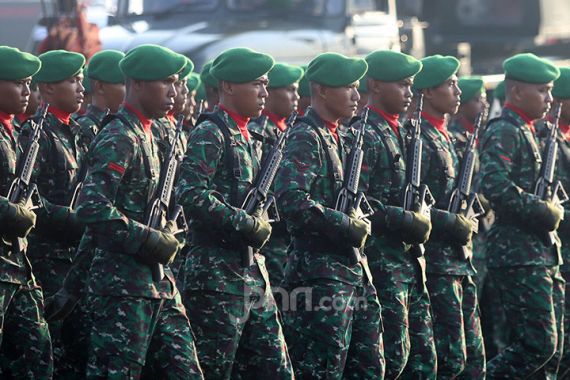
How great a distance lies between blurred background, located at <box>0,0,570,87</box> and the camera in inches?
508

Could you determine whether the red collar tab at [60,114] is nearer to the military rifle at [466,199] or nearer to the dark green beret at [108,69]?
the dark green beret at [108,69]

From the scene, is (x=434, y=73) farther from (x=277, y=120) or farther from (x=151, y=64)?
(x=151, y=64)

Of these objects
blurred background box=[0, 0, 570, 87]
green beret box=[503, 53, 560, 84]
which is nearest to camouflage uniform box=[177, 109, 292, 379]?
green beret box=[503, 53, 560, 84]

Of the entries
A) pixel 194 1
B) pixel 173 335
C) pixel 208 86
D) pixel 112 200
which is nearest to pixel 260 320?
pixel 173 335

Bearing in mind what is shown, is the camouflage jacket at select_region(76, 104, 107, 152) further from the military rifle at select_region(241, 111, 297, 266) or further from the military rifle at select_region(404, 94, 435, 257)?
the military rifle at select_region(404, 94, 435, 257)

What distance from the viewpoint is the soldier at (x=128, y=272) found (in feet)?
21.9

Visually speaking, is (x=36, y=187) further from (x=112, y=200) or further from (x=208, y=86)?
(x=208, y=86)

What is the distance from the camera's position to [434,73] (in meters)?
8.76

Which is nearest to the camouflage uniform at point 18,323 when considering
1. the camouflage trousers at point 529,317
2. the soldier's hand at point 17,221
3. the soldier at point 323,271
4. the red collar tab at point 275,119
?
the soldier's hand at point 17,221

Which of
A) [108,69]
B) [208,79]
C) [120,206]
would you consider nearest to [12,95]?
[120,206]

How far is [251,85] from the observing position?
7.49m

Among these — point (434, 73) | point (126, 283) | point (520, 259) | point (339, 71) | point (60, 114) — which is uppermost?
point (339, 71)

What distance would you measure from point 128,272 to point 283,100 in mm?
2815

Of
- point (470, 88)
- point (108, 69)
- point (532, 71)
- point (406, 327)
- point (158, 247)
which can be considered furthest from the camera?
point (470, 88)
